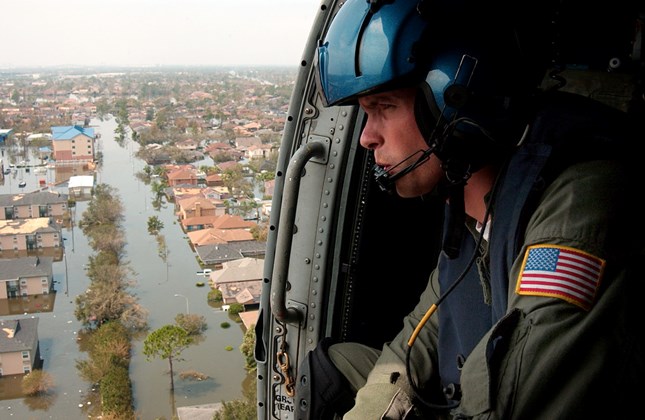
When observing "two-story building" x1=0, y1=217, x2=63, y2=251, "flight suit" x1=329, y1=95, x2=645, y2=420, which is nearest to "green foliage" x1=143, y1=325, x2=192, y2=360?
"two-story building" x1=0, y1=217, x2=63, y2=251

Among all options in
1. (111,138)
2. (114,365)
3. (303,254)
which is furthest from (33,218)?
(303,254)

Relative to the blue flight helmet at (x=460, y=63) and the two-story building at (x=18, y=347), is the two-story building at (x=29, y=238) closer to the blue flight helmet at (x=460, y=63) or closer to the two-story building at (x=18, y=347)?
the two-story building at (x=18, y=347)

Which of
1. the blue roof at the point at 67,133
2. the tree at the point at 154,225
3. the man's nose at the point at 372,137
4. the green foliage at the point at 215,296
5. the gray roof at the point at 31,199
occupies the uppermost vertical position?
the man's nose at the point at 372,137

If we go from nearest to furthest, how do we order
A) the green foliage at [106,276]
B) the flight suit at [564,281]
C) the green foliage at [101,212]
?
the flight suit at [564,281], the green foliage at [106,276], the green foliage at [101,212]

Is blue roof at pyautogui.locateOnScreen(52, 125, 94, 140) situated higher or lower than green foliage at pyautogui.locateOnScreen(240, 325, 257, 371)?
higher

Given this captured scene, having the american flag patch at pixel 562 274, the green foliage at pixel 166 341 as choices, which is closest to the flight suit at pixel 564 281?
the american flag patch at pixel 562 274

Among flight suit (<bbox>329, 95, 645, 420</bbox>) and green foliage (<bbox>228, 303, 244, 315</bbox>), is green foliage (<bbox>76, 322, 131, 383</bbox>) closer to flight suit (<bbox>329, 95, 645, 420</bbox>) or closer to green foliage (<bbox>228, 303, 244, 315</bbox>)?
green foliage (<bbox>228, 303, 244, 315</bbox>)

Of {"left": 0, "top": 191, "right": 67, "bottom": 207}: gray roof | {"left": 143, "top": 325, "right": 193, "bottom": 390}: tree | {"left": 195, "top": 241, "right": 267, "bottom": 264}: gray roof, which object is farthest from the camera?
{"left": 0, "top": 191, "right": 67, "bottom": 207}: gray roof

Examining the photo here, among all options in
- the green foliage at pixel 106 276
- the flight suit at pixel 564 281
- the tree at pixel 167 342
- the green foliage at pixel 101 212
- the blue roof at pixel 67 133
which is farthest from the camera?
the blue roof at pixel 67 133
